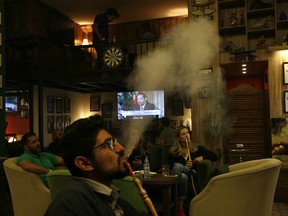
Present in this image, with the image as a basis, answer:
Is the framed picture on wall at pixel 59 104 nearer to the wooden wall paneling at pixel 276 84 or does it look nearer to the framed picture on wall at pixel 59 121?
the framed picture on wall at pixel 59 121

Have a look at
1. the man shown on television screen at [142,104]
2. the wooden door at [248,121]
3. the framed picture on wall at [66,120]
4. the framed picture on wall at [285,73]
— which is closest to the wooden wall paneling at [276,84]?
the framed picture on wall at [285,73]

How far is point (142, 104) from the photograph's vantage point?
25.9ft

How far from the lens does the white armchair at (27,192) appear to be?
322cm

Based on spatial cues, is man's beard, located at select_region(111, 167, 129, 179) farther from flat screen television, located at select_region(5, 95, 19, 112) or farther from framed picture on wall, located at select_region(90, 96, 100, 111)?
framed picture on wall, located at select_region(90, 96, 100, 111)

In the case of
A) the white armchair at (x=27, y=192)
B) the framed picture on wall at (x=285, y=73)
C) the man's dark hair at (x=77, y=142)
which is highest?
the framed picture on wall at (x=285, y=73)

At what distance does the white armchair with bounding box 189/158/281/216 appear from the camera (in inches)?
113

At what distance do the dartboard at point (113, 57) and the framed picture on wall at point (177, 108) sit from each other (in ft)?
6.64


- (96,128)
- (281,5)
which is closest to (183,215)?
(96,128)

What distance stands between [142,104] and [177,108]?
45.4 inches

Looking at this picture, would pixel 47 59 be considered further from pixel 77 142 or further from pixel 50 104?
pixel 77 142

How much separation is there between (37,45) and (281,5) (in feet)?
16.0

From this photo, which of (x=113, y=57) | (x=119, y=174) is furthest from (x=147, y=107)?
(x=119, y=174)

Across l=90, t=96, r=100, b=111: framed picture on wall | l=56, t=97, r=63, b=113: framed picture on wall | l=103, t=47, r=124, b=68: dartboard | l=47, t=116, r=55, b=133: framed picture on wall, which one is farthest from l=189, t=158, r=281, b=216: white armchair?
l=90, t=96, r=100, b=111: framed picture on wall

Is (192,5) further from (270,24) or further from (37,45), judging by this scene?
(37,45)
